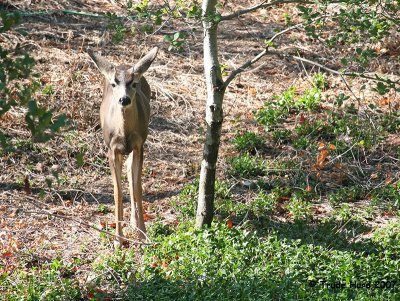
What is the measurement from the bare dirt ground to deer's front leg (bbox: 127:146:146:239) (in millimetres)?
354

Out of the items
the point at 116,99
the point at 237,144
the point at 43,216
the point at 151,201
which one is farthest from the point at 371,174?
the point at 43,216

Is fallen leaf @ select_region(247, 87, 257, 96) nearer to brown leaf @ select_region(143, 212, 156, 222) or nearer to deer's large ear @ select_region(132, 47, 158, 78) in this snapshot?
deer's large ear @ select_region(132, 47, 158, 78)

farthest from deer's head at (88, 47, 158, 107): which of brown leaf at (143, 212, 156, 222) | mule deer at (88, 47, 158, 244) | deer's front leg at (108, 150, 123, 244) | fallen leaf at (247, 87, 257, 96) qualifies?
fallen leaf at (247, 87, 257, 96)

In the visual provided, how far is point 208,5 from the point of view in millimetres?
8016

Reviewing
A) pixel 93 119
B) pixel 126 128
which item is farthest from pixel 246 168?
pixel 93 119

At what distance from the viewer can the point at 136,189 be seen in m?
9.18

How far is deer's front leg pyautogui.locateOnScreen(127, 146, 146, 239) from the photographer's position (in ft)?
29.4

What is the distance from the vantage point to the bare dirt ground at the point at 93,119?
919 centimetres

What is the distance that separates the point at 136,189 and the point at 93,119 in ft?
8.49

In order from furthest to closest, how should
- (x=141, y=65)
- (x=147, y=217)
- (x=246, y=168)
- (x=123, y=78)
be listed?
1. (x=246, y=168)
2. (x=147, y=217)
3. (x=141, y=65)
4. (x=123, y=78)

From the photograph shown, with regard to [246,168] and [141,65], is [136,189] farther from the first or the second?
[246,168]

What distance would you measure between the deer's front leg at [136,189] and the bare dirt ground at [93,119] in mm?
354

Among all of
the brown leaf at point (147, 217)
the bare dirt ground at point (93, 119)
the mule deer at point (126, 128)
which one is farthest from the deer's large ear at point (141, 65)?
the brown leaf at point (147, 217)

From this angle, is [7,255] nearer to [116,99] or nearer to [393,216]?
[116,99]
